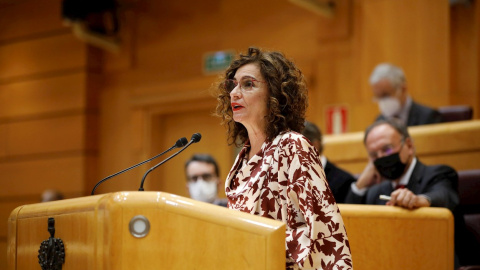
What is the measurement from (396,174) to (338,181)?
0.19 metres

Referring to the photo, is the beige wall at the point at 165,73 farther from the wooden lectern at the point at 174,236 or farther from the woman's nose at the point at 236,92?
the wooden lectern at the point at 174,236

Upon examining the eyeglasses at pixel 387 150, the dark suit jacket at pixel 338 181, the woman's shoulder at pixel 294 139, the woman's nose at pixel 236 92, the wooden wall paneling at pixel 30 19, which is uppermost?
the wooden wall paneling at pixel 30 19

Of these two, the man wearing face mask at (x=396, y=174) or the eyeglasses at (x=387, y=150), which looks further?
the eyeglasses at (x=387, y=150)

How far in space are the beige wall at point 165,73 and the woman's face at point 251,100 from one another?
1.89 metres

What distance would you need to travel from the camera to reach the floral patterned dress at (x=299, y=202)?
1.08 metres

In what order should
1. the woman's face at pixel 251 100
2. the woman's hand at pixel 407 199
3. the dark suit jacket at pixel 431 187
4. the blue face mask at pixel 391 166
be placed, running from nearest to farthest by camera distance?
1. the woman's face at pixel 251 100
2. the woman's hand at pixel 407 199
3. the dark suit jacket at pixel 431 187
4. the blue face mask at pixel 391 166

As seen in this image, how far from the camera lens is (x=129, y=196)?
1.04 metres

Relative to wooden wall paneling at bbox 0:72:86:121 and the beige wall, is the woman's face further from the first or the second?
wooden wall paneling at bbox 0:72:86:121

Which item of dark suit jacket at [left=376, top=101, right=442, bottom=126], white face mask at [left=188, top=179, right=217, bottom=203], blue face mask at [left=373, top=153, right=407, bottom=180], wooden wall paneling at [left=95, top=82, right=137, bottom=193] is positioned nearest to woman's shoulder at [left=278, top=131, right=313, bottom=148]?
blue face mask at [left=373, top=153, right=407, bottom=180]

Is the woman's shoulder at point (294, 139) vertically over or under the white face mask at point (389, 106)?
under

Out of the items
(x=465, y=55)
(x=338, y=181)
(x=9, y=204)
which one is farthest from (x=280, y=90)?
(x=9, y=204)

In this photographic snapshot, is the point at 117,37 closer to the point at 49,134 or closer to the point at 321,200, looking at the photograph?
the point at 49,134

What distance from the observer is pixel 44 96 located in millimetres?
4273

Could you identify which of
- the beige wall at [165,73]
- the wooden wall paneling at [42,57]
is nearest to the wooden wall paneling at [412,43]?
the beige wall at [165,73]
